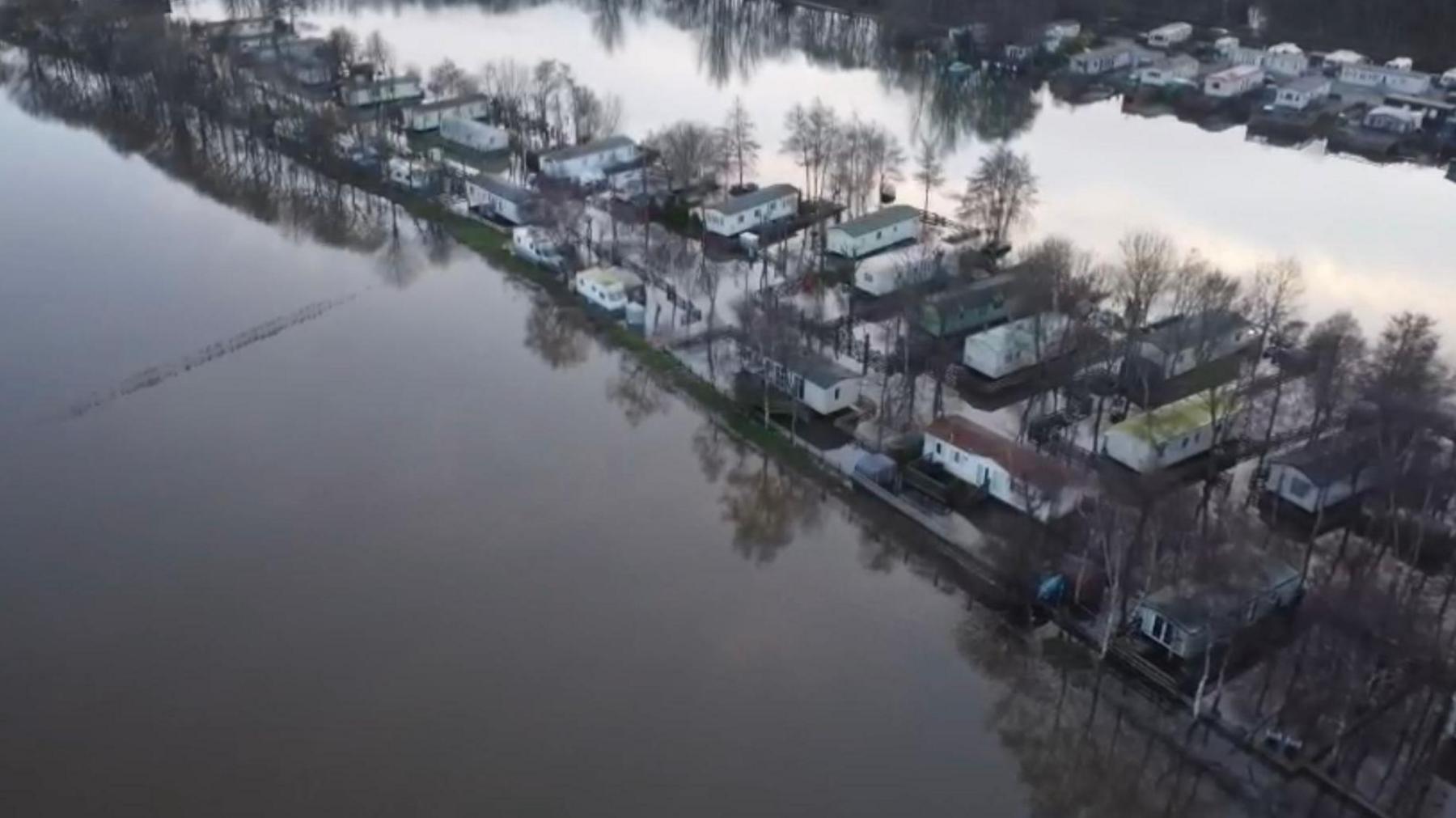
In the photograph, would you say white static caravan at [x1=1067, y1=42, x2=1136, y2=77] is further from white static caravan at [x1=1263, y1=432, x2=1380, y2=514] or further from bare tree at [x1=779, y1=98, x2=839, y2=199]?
white static caravan at [x1=1263, y1=432, x2=1380, y2=514]

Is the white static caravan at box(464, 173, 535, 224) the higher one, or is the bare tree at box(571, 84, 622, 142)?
the bare tree at box(571, 84, 622, 142)

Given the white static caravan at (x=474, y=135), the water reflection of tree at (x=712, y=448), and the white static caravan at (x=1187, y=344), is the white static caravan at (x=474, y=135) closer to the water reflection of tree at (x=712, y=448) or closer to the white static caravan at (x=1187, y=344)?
the water reflection of tree at (x=712, y=448)

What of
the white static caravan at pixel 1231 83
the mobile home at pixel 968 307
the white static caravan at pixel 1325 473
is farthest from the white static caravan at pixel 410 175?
the white static caravan at pixel 1231 83

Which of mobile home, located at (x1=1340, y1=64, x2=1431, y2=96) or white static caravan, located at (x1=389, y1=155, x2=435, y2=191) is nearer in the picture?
white static caravan, located at (x1=389, y1=155, x2=435, y2=191)

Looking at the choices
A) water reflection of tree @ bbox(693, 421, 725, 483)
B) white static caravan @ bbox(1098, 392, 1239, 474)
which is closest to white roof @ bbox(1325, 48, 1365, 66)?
white static caravan @ bbox(1098, 392, 1239, 474)

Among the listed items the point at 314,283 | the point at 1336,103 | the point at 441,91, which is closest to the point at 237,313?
the point at 314,283

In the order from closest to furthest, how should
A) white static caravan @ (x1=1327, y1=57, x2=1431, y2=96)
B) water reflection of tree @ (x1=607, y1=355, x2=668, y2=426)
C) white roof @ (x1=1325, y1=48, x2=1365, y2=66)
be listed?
water reflection of tree @ (x1=607, y1=355, x2=668, y2=426) → white static caravan @ (x1=1327, y1=57, x2=1431, y2=96) → white roof @ (x1=1325, y1=48, x2=1365, y2=66)

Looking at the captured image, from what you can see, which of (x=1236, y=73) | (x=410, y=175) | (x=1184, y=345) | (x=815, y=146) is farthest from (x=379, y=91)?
(x=1236, y=73)
